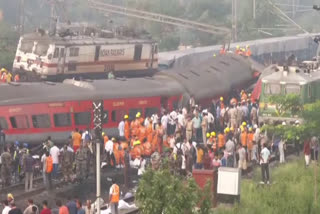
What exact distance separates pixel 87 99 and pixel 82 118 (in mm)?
660

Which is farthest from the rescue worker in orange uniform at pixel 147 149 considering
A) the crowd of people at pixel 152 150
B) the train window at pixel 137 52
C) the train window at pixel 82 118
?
the train window at pixel 137 52

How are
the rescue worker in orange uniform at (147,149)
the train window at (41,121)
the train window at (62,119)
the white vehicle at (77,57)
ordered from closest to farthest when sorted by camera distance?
the rescue worker in orange uniform at (147,149)
the train window at (41,121)
the train window at (62,119)
the white vehicle at (77,57)

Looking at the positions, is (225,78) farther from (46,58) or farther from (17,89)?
(17,89)

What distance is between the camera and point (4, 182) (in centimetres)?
2652

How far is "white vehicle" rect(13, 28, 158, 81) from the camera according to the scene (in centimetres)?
3872

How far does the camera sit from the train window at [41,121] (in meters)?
30.1

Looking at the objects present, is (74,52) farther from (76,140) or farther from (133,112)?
(76,140)

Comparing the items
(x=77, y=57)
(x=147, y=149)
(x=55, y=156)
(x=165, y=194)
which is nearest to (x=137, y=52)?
(x=77, y=57)

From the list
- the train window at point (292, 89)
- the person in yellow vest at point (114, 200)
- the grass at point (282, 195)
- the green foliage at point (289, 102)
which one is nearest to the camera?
the grass at point (282, 195)

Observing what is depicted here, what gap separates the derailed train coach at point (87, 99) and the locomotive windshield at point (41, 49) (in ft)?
16.2

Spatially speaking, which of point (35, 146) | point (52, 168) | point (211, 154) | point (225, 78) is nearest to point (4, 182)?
point (52, 168)

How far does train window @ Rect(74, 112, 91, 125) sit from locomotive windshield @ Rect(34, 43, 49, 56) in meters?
7.62

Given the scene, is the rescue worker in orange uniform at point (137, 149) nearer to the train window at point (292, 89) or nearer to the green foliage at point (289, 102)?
the green foliage at point (289, 102)

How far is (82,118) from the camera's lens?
31547mm
